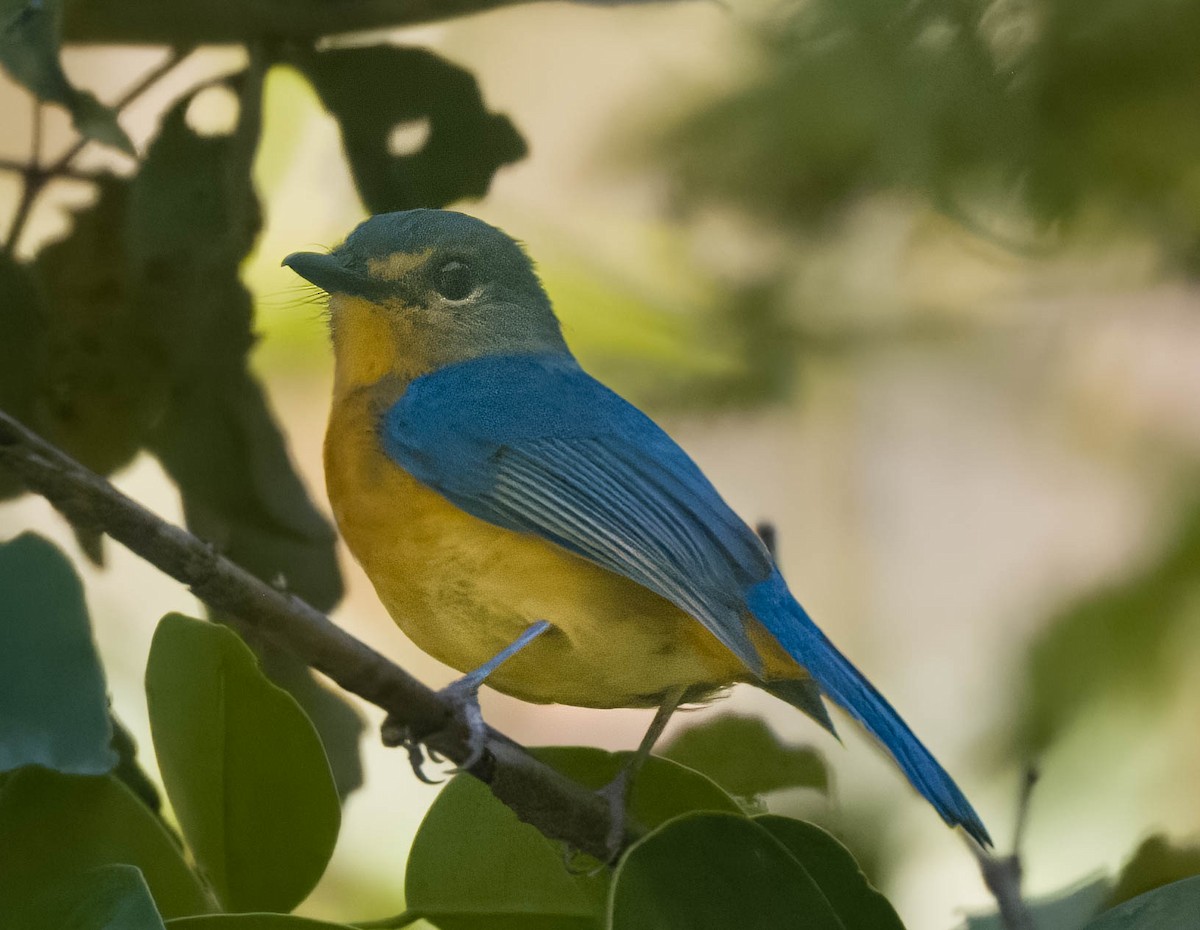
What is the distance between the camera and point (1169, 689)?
1007 mm

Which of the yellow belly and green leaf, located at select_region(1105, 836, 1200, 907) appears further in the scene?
green leaf, located at select_region(1105, 836, 1200, 907)

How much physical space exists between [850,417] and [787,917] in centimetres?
70

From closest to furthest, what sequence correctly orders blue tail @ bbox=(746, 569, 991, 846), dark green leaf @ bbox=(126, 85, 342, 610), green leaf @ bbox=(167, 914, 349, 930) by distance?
green leaf @ bbox=(167, 914, 349, 930), blue tail @ bbox=(746, 569, 991, 846), dark green leaf @ bbox=(126, 85, 342, 610)

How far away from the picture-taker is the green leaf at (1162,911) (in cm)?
49

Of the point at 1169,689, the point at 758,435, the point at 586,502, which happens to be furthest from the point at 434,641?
the point at 1169,689

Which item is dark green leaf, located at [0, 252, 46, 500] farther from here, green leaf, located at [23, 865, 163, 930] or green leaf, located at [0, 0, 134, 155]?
green leaf, located at [23, 865, 163, 930]

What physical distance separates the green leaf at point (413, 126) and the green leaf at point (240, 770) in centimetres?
32

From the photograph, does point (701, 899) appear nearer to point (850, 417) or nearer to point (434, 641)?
point (434, 641)

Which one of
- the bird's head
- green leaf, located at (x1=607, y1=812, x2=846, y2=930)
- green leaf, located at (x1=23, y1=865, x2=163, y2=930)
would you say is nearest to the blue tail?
green leaf, located at (x1=607, y1=812, x2=846, y2=930)

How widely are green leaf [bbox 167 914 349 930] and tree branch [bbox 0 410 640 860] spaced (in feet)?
0.24

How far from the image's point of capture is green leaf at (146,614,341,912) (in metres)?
0.54

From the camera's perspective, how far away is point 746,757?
68 cm

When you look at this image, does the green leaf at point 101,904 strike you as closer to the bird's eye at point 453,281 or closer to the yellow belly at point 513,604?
the yellow belly at point 513,604

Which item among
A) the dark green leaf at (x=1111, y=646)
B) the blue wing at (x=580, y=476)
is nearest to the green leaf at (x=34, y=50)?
the blue wing at (x=580, y=476)
